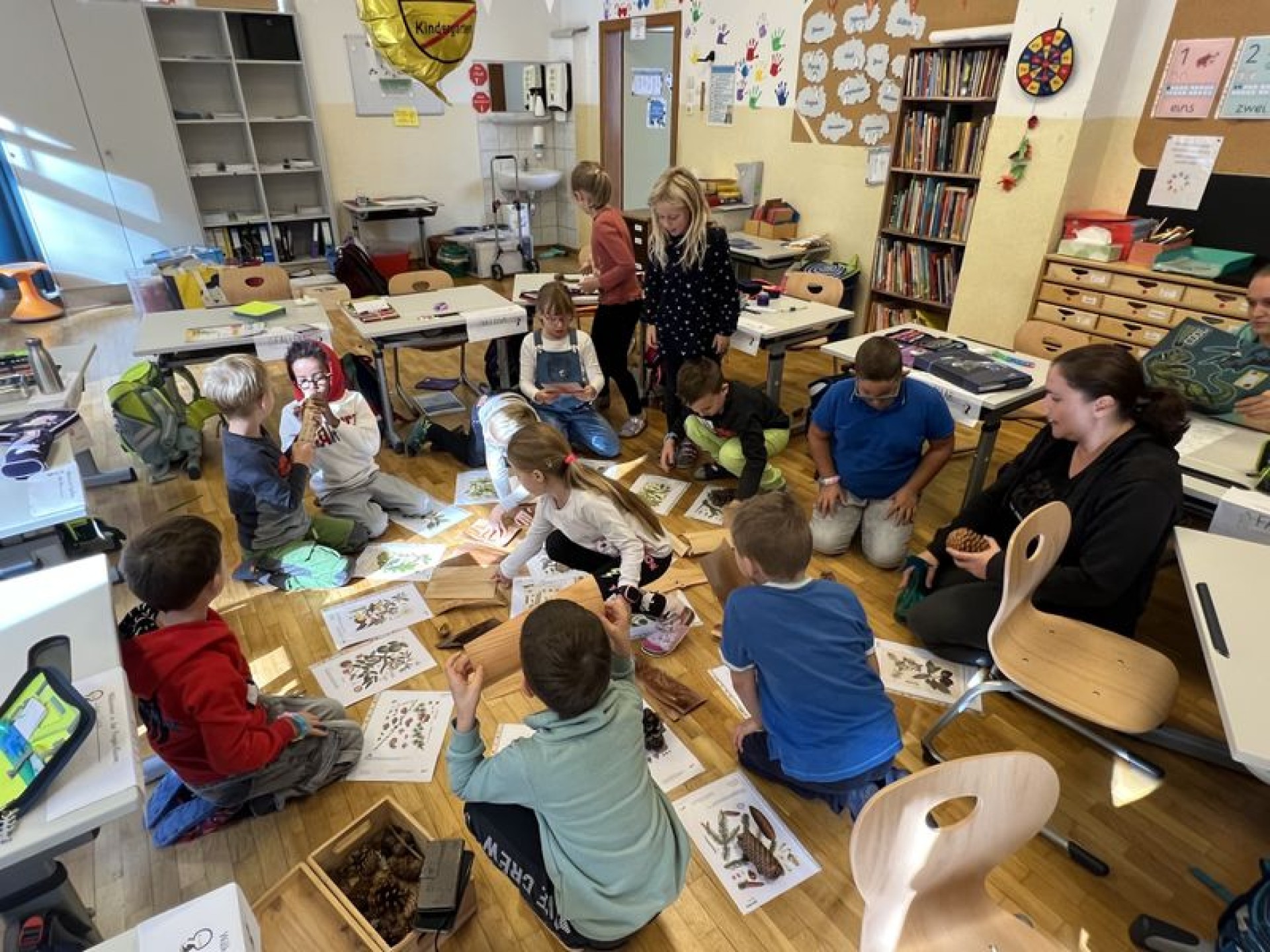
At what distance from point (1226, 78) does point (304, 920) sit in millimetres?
4976

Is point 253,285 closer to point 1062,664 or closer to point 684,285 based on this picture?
point 684,285

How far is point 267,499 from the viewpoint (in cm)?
260

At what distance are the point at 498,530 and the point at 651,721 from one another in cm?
122

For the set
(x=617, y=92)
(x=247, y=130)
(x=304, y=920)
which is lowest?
(x=304, y=920)

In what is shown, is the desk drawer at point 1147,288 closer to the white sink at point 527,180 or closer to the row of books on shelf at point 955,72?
the row of books on shelf at point 955,72

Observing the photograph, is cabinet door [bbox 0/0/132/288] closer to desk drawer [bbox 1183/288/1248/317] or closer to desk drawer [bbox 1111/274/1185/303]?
desk drawer [bbox 1111/274/1185/303]

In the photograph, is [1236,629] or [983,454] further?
[983,454]

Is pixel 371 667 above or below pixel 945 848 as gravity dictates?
below

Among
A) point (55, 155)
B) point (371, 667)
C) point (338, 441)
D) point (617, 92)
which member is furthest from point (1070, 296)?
point (55, 155)

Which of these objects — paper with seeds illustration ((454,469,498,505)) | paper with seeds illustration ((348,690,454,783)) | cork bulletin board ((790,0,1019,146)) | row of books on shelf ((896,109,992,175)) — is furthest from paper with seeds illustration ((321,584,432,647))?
cork bulletin board ((790,0,1019,146))

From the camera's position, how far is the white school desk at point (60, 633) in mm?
1067

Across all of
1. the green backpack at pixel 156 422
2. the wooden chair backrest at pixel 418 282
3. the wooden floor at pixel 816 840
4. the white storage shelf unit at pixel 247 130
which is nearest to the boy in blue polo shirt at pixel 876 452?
the wooden floor at pixel 816 840

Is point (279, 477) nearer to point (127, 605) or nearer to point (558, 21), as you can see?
point (127, 605)

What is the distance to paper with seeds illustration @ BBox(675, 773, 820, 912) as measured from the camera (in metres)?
1.73
